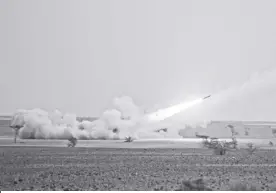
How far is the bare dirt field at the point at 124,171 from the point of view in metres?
31.8

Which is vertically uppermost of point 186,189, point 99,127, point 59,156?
point 99,127

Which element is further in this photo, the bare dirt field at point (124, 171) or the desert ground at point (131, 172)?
the bare dirt field at point (124, 171)

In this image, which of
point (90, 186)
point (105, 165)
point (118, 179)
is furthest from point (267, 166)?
point (90, 186)

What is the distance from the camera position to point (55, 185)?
103 ft

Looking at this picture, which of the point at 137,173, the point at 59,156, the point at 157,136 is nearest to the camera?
the point at 137,173

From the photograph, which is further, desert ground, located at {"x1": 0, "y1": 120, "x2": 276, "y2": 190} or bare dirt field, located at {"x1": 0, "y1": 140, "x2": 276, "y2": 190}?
bare dirt field, located at {"x1": 0, "y1": 140, "x2": 276, "y2": 190}

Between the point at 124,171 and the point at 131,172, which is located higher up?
the point at 124,171

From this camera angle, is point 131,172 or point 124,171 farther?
point 124,171

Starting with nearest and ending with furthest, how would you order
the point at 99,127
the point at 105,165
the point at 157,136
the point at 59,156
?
1. the point at 105,165
2. the point at 59,156
3. the point at 99,127
4. the point at 157,136

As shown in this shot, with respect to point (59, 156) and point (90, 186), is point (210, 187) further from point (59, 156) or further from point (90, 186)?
point (59, 156)

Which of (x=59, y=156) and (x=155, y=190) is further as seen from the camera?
(x=59, y=156)

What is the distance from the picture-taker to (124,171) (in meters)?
38.5

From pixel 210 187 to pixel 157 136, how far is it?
215ft

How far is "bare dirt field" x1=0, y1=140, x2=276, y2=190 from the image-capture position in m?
31.8
